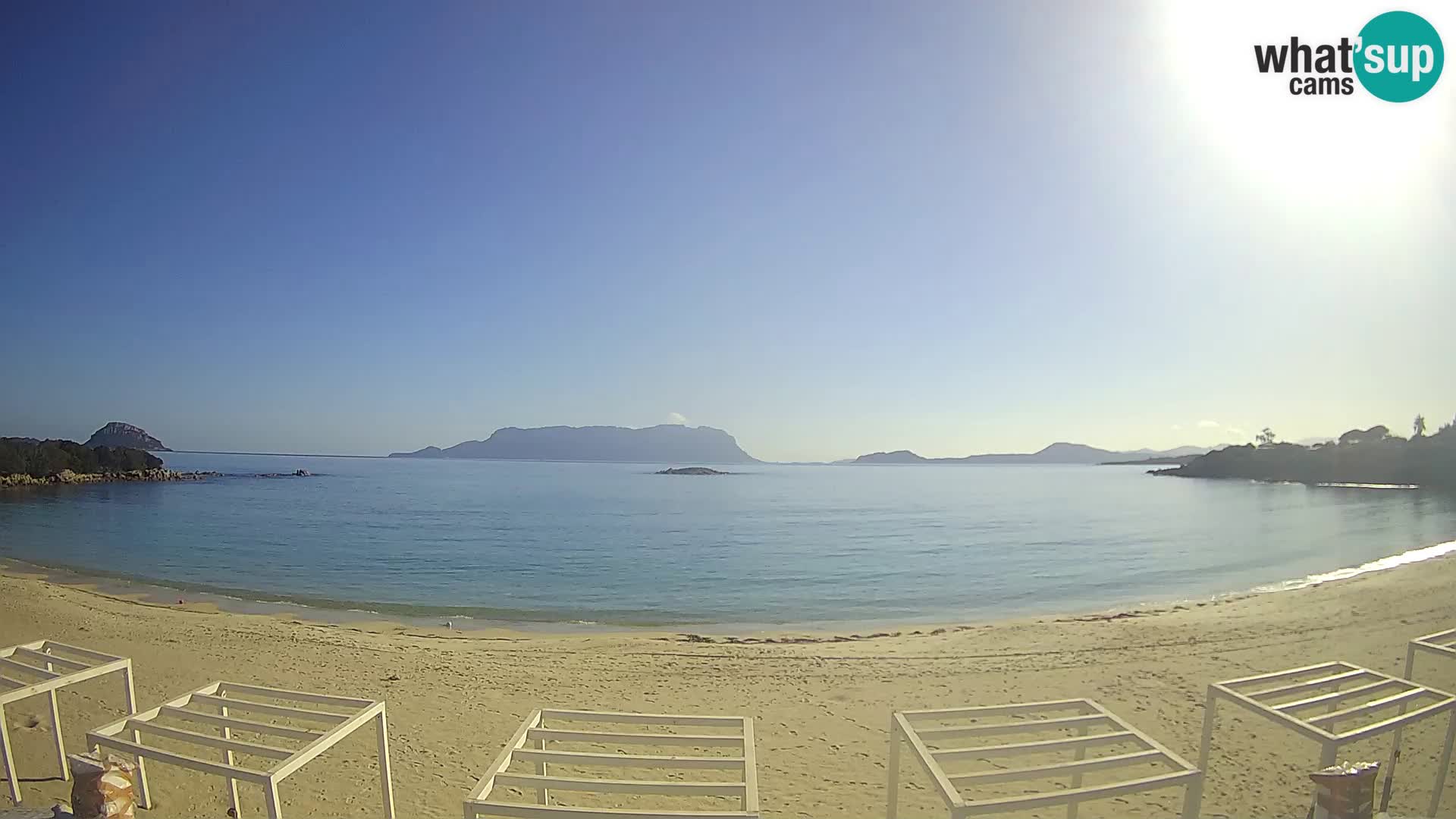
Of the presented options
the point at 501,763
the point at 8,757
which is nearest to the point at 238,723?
the point at 501,763

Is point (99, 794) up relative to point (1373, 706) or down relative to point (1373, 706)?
up

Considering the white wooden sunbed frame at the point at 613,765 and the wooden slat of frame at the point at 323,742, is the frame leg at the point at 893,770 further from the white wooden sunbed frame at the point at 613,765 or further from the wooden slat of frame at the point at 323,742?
the wooden slat of frame at the point at 323,742

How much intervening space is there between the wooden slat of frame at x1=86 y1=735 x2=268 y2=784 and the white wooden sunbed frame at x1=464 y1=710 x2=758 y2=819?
3.46ft

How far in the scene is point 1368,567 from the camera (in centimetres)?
1964

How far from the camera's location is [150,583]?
17.5 meters

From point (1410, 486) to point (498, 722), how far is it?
280 feet

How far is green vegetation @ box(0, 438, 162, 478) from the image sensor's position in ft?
175

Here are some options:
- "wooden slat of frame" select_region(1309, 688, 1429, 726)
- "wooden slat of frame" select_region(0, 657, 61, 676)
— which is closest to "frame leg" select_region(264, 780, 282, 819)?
"wooden slat of frame" select_region(0, 657, 61, 676)

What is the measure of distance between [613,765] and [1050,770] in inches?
79.3

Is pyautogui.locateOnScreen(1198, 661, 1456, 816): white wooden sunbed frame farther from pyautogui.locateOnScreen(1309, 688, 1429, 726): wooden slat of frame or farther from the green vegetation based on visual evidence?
the green vegetation

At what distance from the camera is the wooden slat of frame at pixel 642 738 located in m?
3.50

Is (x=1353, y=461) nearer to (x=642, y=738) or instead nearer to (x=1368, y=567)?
(x=1368, y=567)

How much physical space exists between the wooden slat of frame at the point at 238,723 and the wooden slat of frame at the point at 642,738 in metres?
1.22

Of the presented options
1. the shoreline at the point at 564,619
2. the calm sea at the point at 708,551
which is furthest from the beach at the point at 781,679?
the calm sea at the point at 708,551
